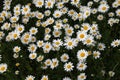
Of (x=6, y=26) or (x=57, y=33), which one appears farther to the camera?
(x=6, y=26)

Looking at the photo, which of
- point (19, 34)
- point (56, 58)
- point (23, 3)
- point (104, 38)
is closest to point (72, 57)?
point (56, 58)

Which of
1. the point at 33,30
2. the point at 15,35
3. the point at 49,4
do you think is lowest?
the point at 15,35

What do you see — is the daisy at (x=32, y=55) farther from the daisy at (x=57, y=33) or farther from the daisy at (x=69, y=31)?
the daisy at (x=69, y=31)

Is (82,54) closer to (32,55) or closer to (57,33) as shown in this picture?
(57,33)

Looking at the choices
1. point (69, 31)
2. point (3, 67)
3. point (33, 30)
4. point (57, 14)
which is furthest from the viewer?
point (57, 14)

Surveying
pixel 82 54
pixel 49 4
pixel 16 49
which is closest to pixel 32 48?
→ pixel 16 49

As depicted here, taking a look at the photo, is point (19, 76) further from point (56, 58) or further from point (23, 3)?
point (23, 3)

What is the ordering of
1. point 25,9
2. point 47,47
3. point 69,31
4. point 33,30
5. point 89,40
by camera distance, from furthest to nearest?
point 25,9 → point 33,30 → point 69,31 → point 47,47 → point 89,40

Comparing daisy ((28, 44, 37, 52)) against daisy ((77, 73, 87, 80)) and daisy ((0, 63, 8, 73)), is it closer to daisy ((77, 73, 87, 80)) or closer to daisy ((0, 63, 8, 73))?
daisy ((0, 63, 8, 73))

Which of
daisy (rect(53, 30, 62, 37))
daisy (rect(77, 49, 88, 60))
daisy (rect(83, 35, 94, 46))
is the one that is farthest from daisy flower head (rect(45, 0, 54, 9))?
daisy (rect(77, 49, 88, 60))
